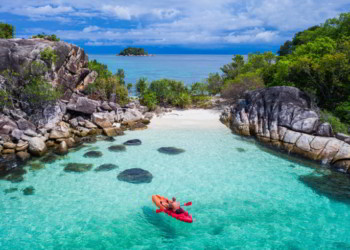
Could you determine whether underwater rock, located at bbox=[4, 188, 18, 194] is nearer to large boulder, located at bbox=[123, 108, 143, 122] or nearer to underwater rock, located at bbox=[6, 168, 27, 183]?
underwater rock, located at bbox=[6, 168, 27, 183]

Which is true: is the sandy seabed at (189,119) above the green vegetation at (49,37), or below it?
below

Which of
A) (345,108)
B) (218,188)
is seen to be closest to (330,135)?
(345,108)

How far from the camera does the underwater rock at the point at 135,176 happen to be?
1524 centimetres

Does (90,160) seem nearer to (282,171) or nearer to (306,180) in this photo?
(282,171)

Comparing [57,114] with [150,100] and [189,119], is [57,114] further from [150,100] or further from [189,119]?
[189,119]

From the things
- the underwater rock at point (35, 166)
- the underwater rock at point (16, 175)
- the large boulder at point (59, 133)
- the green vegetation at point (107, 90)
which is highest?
the green vegetation at point (107, 90)

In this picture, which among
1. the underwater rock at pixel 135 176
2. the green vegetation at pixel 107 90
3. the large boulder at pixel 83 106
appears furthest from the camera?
the green vegetation at pixel 107 90

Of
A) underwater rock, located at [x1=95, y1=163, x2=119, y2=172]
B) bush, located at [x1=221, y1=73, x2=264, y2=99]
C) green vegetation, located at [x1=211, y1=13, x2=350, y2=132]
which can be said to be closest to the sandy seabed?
bush, located at [x1=221, y1=73, x2=264, y2=99]

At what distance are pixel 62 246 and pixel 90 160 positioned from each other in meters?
8.25

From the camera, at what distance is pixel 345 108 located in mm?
20531

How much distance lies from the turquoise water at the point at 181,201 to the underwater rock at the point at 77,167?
19.9 inches

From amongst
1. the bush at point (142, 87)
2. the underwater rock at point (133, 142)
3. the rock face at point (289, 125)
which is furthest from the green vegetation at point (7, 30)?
the rock face at point (289, 125)

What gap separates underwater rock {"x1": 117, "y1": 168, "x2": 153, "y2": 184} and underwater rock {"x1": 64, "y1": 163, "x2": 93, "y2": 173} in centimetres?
252

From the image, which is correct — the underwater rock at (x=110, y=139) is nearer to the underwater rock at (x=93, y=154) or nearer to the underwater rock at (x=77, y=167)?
the underwater rock at (x=93, y=154)
